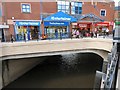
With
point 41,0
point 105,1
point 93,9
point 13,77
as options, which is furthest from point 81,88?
point 105,1

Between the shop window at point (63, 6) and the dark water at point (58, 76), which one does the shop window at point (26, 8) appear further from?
the dark water at point (58, 76)

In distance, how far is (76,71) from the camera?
16438 millimetres

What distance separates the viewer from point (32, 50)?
42.7 ft

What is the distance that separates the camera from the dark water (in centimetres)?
1323

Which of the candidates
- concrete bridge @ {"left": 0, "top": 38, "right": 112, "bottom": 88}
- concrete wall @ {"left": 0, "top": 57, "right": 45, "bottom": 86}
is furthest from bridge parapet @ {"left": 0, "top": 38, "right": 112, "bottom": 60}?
concrete wall @ {"left": 0, "top": 57, "right": 45, "bottom": 86}

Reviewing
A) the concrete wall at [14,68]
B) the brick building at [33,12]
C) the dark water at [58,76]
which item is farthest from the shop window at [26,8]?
the concrete wall at [14,68]

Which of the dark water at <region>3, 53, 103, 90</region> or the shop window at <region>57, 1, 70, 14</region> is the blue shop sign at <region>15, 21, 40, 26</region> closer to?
the shop window at <region>57, 1, 70, 14</region>

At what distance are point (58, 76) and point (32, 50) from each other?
3.69m

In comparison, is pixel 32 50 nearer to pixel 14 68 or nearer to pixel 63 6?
pixel 14 68

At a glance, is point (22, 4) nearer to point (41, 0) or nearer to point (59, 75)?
point (41, 0)

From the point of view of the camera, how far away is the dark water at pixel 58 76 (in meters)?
13.2

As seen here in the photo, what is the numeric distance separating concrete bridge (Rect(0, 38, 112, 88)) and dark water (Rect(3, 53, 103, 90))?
85cm

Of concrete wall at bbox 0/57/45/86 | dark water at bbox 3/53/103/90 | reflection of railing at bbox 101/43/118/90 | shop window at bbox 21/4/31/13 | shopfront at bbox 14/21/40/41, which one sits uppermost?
shop window at bbox 21/4/31/13

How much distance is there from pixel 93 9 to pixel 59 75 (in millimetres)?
14724
